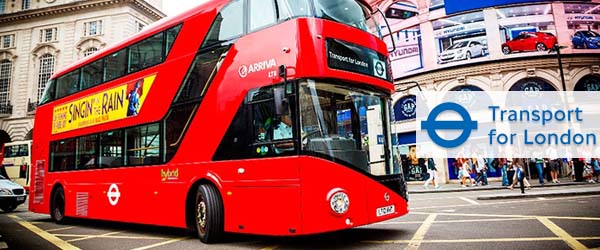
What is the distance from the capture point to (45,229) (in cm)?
901

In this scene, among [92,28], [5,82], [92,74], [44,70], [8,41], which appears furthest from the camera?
[8,41]

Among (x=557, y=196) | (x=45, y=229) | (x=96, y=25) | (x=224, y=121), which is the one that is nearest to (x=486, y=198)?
(x=557, y=196)

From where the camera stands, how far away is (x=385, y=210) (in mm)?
5672

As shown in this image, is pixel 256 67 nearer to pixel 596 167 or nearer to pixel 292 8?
pixel 292 8

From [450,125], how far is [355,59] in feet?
61.8

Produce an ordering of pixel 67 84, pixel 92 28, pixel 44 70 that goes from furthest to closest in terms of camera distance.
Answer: pixel 44 70, pixel 92 28, pixel 67 84

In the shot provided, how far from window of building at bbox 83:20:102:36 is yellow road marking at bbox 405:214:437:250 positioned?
3589cm

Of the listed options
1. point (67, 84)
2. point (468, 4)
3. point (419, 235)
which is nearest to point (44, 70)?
point (67, 84)

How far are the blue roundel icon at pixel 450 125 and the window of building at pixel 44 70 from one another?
3388cm

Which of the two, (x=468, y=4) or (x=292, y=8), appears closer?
(x=292, y=8)

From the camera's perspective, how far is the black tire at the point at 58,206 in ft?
32.9

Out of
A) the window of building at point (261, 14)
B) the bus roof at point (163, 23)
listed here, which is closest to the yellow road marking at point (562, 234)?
the window of building at point (261, 14)

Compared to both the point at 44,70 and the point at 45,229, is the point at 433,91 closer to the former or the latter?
the point at 45,229

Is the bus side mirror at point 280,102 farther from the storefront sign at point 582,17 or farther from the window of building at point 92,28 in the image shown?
the window of building at point 92,28
